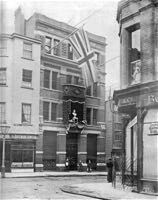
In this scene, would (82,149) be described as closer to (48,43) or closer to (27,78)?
(27,78)

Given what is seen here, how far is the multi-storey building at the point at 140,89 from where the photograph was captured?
46.8 feet

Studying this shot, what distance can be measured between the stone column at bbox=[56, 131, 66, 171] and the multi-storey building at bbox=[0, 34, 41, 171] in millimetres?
2635

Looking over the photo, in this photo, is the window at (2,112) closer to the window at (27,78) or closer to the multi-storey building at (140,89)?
the window at (27,78)

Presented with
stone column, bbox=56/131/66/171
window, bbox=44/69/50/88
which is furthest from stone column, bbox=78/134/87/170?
window, bbox=44/69/50/88

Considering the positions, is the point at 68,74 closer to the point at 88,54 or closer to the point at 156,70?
the point at 88,54

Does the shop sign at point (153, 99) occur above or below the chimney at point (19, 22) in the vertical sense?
below

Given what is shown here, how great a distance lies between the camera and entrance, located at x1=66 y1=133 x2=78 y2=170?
1316 inches

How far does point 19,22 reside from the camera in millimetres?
33688

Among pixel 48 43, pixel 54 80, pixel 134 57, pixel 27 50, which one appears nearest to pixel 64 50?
pixel 48 43

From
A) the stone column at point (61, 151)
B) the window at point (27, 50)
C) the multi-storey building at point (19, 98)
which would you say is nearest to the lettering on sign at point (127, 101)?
the multi-storey building at point (19, 98)

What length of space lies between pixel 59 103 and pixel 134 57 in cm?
1663

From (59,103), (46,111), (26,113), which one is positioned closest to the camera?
(26,113)

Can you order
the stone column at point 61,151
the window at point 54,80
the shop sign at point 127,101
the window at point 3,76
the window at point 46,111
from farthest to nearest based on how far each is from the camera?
the window at point 54,80
the stone column at point 61,151
the window at point 46,111
the window at point 3,76
the shop sign at point 127,101

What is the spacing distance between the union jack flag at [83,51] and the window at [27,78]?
434 inches
